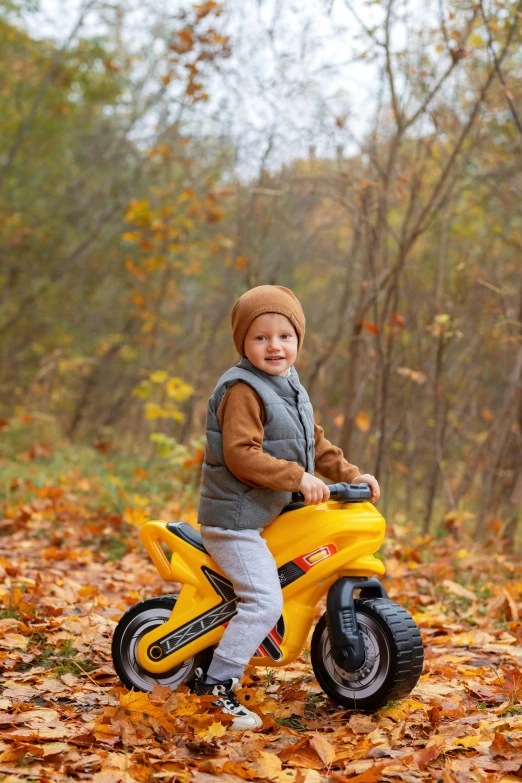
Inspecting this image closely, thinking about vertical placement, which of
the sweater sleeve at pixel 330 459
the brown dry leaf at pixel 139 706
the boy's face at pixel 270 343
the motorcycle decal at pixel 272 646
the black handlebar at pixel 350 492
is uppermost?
the boy's face at pixel 270 343

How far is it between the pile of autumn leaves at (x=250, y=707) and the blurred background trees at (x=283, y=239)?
2.70 meters

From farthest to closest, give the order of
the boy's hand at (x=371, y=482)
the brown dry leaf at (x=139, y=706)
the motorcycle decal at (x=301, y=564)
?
1. the boy's hand at (x=371, y=482)
2. the motorcycle decal at (x=301, y=564)
3. the brown dry leaf at (x=139, y=706)

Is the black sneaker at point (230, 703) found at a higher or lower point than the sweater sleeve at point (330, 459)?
lower

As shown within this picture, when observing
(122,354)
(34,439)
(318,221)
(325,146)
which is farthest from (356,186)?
(122,354)

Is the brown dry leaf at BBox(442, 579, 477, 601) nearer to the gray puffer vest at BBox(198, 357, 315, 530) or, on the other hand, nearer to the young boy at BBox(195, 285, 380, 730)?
the young boy at BBox(195, 285, 380, 730)

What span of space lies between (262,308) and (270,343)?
0.14m

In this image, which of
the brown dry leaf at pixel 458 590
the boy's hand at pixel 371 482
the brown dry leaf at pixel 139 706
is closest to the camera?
the brown dry leaf at pixel 139 706

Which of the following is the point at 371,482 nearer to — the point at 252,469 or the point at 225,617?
the point at 252,469

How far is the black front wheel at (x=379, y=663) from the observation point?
9.82 ft

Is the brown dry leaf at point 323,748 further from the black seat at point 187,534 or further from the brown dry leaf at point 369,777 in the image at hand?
the black seat at point 187,534

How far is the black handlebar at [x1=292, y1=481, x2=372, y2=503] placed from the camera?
314 centimetres

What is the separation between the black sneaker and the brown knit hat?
4.22 feet

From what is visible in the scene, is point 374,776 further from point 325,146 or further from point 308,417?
point 325,146

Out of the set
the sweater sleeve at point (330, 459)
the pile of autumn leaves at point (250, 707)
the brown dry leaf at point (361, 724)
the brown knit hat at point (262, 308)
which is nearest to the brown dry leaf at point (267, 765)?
the pile of autumn leaves at point (250, 707)
